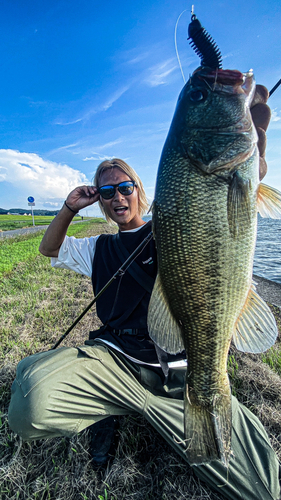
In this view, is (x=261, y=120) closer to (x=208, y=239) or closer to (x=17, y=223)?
(x=208, y=239)

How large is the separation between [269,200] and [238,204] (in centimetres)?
29

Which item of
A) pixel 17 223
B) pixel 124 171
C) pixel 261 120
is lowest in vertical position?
pixel 17 223

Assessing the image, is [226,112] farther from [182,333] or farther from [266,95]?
[182,333]

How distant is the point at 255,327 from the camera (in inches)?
63.9

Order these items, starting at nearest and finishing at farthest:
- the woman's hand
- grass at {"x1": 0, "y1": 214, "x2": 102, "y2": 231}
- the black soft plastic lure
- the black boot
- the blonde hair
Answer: the black soft plastic lure
the woman's hand
the black boot
the blonde hair
grass at {"x1": 0, "y1": 214, "x2": 102, "y2": 231}

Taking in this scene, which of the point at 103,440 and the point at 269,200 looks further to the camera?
the point at 103,440

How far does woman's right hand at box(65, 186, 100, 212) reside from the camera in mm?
2475

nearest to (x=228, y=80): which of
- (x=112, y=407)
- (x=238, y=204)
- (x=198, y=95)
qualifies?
(x=198, y=95)

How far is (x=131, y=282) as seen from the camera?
2.38 meters

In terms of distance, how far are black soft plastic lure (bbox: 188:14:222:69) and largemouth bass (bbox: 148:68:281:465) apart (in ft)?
0.19

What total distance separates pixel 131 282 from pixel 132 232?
1.92ft

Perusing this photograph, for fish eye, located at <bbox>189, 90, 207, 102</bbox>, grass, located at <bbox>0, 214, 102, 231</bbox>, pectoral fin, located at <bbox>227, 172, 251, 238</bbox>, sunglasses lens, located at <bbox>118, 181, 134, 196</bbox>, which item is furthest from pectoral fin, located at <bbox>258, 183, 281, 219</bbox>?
grass, located at <bbox>0, 214, 102, 231</bbox>

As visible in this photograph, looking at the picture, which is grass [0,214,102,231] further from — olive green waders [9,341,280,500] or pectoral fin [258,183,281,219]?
pectoral fin [258,183,281,219]

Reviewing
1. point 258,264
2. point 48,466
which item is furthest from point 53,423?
point 258,264
